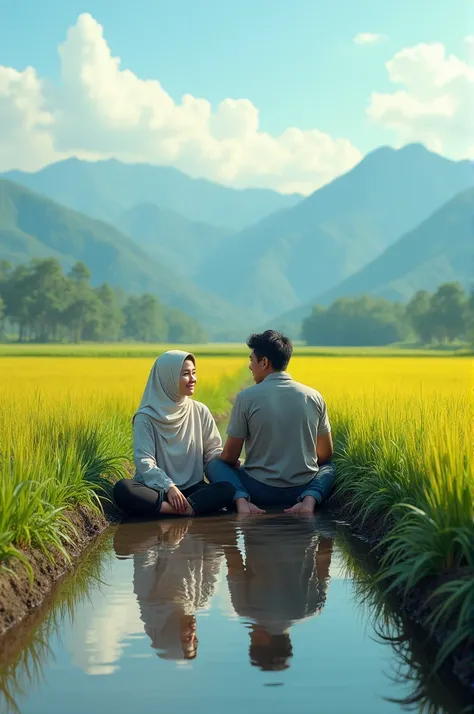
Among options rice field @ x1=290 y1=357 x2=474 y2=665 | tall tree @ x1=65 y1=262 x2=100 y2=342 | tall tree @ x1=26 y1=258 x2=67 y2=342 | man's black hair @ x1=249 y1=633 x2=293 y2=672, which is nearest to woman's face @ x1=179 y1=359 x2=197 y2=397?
rice field @ x1=290 y1=357 x2=474 y2=665

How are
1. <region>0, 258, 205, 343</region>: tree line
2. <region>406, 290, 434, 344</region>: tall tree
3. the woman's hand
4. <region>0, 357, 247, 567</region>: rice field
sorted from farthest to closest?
1. <region>406, 290, 434, 344</region>: tall tree
2. <region>0, 258, 205, 343</region>: tree line
3. the woman's hand
4. <region>0, 357, 247, 567</region>: rice field

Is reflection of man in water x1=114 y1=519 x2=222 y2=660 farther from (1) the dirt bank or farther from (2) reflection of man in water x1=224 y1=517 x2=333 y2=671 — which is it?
(1) the dirt bank

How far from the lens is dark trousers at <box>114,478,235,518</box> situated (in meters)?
7.73

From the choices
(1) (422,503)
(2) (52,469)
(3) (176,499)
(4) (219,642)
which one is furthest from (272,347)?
(4) (219,642)

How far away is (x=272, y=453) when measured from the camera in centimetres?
796

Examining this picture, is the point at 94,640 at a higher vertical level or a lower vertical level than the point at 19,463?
lower

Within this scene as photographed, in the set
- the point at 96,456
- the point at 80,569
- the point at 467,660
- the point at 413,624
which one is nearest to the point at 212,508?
the point at 96,456

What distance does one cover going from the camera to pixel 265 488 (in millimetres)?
8086

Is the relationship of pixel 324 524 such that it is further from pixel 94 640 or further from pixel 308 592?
pixel 94 640

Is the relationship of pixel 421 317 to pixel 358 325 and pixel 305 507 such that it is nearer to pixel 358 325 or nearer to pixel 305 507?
pixel 358 325

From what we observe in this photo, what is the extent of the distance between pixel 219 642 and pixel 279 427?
357 centimetres

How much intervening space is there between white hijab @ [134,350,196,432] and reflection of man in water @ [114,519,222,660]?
0.80 meters

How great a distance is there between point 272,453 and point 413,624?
3291mm

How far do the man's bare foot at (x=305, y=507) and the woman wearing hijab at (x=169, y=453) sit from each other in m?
0.52
